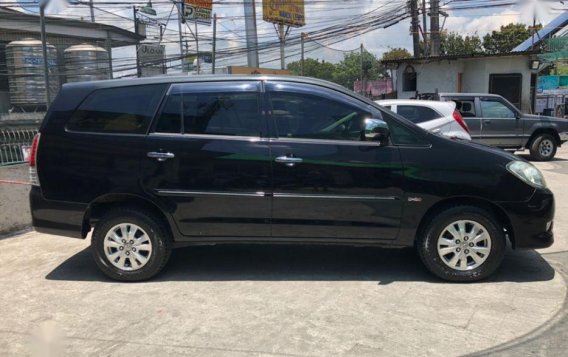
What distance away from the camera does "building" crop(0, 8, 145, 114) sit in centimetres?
1956

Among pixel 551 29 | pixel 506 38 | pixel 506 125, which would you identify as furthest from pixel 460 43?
pixel 506 125

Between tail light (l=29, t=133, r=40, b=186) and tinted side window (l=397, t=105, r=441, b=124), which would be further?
tinted side window (l=397, t=105, r=441, b=124)

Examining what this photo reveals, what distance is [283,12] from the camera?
44.1 m

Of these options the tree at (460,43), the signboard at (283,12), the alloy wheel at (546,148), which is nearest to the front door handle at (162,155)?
the alloy wheel at (546,148)

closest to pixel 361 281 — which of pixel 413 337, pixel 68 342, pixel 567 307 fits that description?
pixel 413 337

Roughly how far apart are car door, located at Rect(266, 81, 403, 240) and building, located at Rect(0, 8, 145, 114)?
48.6ft

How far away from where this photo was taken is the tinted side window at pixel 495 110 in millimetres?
13938

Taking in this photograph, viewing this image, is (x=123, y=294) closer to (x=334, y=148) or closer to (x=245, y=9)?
(x=334, y=148)

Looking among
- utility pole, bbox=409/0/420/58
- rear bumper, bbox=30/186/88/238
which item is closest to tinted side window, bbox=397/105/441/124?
rear bumper, bbox=30/186/88/238

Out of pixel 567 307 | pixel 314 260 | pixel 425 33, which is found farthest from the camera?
pixel 425 33

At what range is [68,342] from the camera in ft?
12.7

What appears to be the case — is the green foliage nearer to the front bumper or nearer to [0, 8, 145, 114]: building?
[0, 8, 145, 114]: building

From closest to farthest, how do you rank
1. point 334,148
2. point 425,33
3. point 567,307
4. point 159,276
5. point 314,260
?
point 567,307, point 334,148, point 159,276, point 314,260, point 425,33

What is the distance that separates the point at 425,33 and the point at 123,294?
2479 cm
